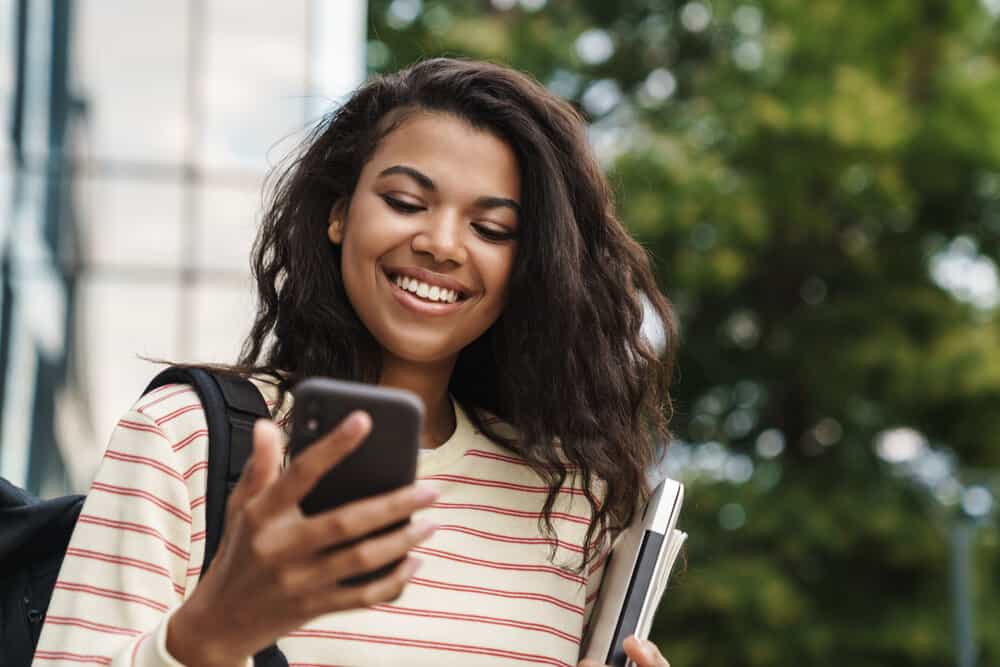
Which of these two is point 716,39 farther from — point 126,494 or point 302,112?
point 126,494

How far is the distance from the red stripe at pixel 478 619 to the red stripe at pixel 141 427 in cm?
32

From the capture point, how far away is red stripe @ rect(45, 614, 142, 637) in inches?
57.2

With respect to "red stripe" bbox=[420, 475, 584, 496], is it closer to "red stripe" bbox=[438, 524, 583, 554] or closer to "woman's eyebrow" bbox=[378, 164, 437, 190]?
"red stripe" bbox=[438, 524, 583, 554]

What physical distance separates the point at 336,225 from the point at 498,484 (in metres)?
0.40

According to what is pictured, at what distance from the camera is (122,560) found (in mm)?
1489

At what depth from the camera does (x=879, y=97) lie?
943 centimetres

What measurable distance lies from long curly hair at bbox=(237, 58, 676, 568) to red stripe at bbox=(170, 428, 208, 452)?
0.24 m

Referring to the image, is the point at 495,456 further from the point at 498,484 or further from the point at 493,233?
the point at 493,233

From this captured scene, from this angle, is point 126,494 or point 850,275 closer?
point 126,494

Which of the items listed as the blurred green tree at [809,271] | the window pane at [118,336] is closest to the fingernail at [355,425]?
the window pane at [118,336]

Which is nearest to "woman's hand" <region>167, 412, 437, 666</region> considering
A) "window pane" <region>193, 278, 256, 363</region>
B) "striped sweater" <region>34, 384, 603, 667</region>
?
"striped sweater" <region>34, 384, 603, 667</region>

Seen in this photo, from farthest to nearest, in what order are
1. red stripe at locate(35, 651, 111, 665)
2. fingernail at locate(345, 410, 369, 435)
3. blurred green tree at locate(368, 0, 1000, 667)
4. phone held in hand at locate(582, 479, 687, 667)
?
1. blurred green tree at locate(368, 0, 1000, 667)
2. phone held in hand at locate(582, 479, 687, 667)
3. red stripe at locate(35, 651, 111, 665)
4. fingernail at locate(345, 410, 369, 435)

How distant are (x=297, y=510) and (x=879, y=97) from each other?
28.9 ft

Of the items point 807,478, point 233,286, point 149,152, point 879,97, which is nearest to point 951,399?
point 807,478
